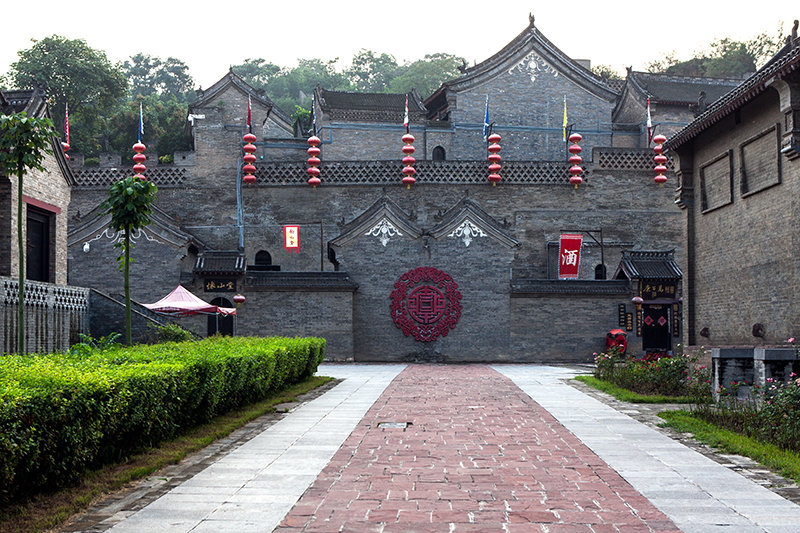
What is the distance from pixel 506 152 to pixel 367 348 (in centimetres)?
1652

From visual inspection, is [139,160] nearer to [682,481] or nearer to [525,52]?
[525,52]

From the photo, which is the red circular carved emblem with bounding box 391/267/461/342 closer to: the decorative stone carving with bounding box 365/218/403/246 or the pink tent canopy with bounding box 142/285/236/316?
the decorative stone carving with bounding box 365/218/403/246

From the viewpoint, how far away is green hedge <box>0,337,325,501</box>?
5.96m

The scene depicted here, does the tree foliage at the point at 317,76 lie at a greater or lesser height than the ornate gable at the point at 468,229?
greater

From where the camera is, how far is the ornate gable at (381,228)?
98.9ft

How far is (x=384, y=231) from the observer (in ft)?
99.1

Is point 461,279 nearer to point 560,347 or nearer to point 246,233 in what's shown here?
point 560,347

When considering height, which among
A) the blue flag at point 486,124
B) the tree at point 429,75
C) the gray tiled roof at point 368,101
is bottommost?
the blue flag at point 486,124

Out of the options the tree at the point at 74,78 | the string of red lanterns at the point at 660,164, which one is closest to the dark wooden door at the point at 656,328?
the string of red lanterns at the point at 660,164

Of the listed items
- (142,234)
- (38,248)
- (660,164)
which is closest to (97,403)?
(38,248)

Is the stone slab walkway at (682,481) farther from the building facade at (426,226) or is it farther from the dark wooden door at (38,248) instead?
the building facade at (426,226)

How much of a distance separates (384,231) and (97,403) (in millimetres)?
23331

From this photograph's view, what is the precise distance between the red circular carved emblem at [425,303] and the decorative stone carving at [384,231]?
59.7 inches

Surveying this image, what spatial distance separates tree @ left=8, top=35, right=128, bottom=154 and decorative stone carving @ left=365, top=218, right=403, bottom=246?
Result: 2789cm
